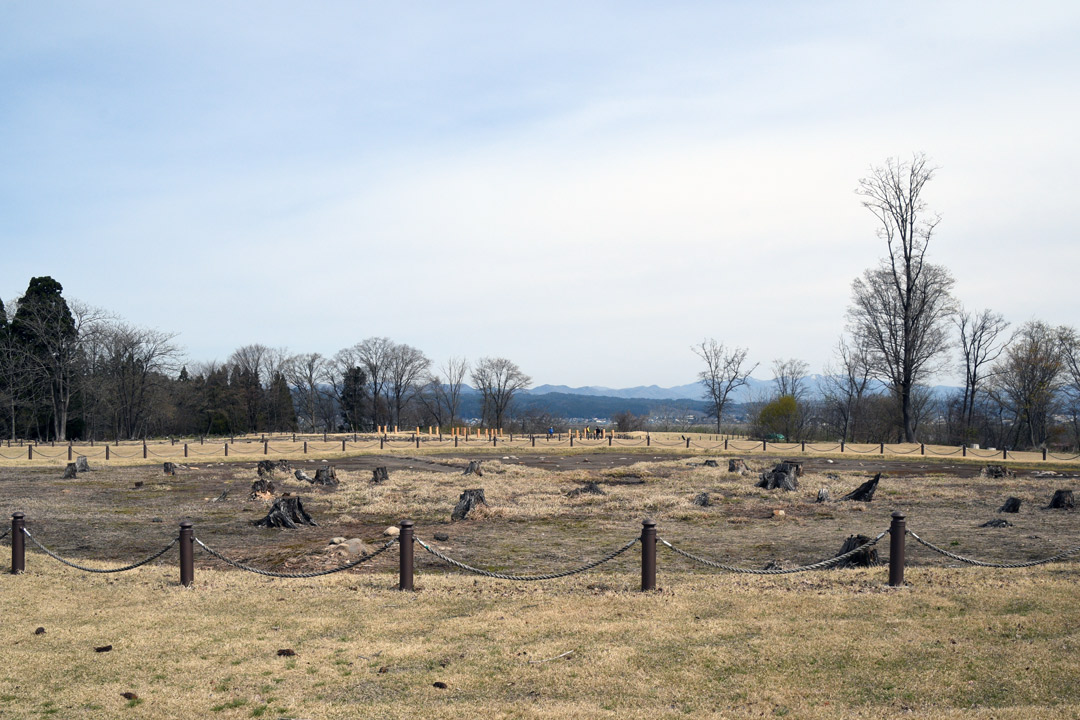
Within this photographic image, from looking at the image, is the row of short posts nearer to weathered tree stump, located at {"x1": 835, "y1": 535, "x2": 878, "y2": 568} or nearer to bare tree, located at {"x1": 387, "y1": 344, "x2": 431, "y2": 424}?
weathered tree stump, located at {"x1": 835, "y1": 535, "x2": 878, "y2": 568}

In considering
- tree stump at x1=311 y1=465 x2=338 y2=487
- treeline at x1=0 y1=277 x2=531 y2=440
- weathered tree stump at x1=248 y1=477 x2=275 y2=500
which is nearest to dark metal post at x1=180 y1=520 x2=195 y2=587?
weathered tree stump at x1=248 y1=477 x2=275 y2=500

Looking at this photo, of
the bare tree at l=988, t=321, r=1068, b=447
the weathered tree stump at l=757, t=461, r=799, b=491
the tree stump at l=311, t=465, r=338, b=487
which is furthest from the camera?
the bare tree at l=988, t=321, r=1068, b=447

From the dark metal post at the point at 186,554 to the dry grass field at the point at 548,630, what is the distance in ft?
0.74

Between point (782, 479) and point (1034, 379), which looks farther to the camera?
point (1034, 379)

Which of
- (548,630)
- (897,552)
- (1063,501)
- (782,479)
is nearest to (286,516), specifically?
(548,630)

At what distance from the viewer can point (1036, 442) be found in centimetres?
6100

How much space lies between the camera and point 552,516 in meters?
18.4

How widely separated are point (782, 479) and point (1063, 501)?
284 inches

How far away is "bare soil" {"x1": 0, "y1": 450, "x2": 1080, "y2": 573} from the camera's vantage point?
13344 millimetres

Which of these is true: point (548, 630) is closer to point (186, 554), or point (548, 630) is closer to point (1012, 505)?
point (186, 554)

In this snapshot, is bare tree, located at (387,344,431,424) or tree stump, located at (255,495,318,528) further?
bare tree, located at (387,344,431,424)

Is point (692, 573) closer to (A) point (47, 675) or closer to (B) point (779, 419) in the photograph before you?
(A) point (47, 675)

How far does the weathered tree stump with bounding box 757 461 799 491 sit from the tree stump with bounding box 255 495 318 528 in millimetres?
13833

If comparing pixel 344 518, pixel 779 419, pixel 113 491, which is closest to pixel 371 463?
pixel 113 491
